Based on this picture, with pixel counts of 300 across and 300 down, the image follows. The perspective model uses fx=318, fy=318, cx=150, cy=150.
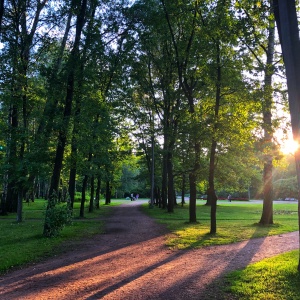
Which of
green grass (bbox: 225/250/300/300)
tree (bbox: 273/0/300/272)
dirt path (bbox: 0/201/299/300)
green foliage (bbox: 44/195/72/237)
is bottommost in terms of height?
dirt path (bbox: 0/201/299/300)

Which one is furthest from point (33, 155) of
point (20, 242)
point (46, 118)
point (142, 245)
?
point (142, 245)

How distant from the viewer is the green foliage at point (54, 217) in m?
11.1

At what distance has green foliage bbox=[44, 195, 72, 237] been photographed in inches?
439

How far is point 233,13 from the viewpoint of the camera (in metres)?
9.74

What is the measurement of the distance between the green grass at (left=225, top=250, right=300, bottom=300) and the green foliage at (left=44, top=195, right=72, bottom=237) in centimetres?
685

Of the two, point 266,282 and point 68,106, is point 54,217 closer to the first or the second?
point 68,106

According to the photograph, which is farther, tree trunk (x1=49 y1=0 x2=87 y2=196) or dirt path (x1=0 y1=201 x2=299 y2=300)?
tree trunk (x1=49 y1=0 x2=87 y2=196)

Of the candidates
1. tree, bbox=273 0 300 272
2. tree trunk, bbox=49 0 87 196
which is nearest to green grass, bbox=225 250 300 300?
tree, bbox=273 0 300 272

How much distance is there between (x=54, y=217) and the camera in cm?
1115

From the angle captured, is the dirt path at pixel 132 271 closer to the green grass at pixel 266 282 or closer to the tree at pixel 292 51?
the green grass at pixel 266 282

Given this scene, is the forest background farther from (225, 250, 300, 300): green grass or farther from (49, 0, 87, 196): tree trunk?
(225, 250, 300, 300): green grass

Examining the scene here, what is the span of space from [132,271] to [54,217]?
17.3 feet

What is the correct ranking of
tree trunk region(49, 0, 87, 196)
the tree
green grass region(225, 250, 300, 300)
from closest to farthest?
green grass region(225, 250, 300, 300) < the tree < tree trunk region(49, 0, 87, 196)

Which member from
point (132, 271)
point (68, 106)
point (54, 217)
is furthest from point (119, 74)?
point (132, 271)
